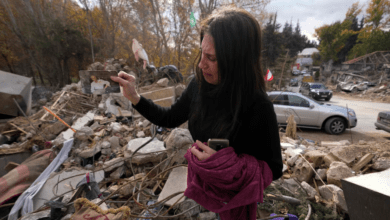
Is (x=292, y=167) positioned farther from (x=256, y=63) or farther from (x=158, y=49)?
(x=158, y=49)

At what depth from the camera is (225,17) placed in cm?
88

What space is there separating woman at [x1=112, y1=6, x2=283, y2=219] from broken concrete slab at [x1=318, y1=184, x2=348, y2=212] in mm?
1548

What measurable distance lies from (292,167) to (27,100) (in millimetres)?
9353

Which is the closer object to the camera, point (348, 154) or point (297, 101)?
point (348, 154)

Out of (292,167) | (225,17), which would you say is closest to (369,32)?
(292,167)

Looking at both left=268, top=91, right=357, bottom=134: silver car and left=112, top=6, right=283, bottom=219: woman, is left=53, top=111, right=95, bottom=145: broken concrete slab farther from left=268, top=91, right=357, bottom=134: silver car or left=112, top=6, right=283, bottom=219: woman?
left=268, top=91, right=357, bottom=134: silver car

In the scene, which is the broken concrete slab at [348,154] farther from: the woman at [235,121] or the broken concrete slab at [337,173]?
the woman at [235,121]

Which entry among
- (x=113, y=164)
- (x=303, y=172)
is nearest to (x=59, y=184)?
(x=113, y=164)

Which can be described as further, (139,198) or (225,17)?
(139,198)

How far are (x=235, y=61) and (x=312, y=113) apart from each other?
6.86 m

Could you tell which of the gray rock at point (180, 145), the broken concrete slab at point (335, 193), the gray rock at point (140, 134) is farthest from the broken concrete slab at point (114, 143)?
the broken concrete slab at point (335, 193)

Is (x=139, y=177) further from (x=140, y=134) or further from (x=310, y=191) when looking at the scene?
(x=310, y=191)

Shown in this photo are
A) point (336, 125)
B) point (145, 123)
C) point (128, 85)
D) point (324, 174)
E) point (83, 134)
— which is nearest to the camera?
point (128, 85)

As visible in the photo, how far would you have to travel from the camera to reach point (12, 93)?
6055mm
